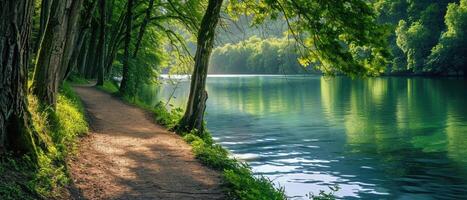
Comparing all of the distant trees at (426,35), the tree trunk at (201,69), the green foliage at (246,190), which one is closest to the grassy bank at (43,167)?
the green foliage at (246,190)

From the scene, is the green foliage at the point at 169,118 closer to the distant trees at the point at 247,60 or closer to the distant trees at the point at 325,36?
the distant trees at the point at 325,36

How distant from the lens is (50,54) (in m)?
12.2

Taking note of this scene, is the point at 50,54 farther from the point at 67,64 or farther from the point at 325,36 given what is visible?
the point at 325,36

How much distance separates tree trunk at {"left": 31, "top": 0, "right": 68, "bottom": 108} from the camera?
1211cm

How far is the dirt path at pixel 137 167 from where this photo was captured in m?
8.77

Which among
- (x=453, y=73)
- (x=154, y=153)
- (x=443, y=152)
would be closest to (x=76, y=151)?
(x=154, y=153)

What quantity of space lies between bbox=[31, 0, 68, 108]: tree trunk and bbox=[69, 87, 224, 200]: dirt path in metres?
1.56

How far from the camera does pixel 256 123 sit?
3091cm

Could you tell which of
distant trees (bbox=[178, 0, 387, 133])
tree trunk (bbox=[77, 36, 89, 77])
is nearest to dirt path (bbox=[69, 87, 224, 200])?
distant trees (bbox=[178, 0, 387, 133])

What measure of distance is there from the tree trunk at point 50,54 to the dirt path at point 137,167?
1560mm

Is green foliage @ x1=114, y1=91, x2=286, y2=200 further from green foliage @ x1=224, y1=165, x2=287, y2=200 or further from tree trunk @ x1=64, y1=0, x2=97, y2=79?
tree trunk @ x1=64, y1=0, x2=97, y2=79

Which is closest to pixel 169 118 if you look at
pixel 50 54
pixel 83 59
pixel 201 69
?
pixel 201 69

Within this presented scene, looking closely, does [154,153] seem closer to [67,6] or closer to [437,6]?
[67,6]

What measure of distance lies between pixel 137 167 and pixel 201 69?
570 cm
